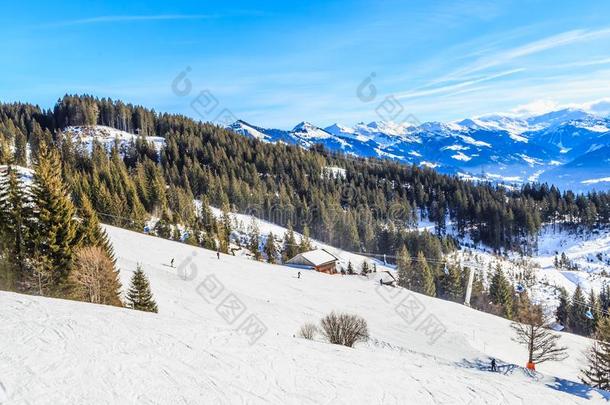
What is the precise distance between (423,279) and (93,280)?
215 feet

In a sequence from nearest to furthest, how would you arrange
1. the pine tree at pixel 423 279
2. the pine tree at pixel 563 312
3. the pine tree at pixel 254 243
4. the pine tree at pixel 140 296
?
the pine tree at pixel 140 296
the pine tree at pixel 423 279
the pine tree at pixel 563 312
the pine tree at pixel 254 243

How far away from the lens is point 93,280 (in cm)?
2338

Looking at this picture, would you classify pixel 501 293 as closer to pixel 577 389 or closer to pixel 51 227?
pixel 577 389

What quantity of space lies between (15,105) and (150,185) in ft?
415

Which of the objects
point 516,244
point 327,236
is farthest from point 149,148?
point 516,244

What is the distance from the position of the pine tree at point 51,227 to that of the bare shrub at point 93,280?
1.23m

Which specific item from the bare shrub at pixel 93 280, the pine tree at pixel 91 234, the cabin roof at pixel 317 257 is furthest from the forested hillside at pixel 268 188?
the bare shrub at pixel 93 280

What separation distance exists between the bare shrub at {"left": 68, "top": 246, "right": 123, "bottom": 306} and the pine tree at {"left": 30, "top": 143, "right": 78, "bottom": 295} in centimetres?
123

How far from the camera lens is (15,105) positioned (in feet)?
576

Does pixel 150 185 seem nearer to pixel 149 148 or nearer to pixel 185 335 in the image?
pixel 149 148

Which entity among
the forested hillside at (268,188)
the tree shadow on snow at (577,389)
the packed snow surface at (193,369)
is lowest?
the tree shadow on snow at (577,389)

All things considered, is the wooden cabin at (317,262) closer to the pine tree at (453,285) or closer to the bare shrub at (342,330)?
the pine tree at (453,285)

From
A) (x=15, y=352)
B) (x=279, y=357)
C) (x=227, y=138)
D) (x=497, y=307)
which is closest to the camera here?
(x=15, y=352)

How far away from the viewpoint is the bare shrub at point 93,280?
2347 cm
